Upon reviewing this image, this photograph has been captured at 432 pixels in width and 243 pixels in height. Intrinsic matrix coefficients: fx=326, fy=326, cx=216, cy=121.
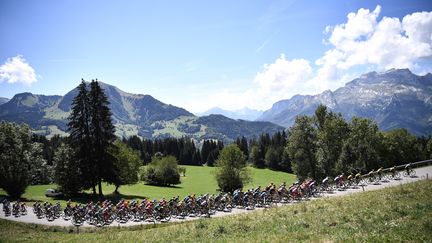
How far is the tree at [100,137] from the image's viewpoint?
162 ft

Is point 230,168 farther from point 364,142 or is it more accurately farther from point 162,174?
point 364,142

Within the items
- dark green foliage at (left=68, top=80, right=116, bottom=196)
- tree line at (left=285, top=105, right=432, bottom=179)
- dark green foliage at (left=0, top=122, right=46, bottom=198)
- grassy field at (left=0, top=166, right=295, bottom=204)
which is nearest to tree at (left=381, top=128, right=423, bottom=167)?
tree line at (left=285, top=105, right=432, bottom=179)

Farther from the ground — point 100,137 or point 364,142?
point 100,137

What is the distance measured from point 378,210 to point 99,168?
41.0 m

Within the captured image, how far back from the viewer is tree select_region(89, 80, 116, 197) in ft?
162

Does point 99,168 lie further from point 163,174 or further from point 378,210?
point 378,210

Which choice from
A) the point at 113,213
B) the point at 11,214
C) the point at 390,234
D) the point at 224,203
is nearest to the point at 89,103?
the point at 11,214

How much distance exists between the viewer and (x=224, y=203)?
33.8 meters

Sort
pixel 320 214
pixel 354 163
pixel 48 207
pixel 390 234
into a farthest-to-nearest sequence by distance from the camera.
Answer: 1. pixel 354 163
2. pixel 48 207
3. pixel 320 214
4. pixel 390 234

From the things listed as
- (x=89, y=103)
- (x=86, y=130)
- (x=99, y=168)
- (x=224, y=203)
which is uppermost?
(x=89, y=103)

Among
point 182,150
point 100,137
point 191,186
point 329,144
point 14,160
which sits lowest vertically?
point 191,186

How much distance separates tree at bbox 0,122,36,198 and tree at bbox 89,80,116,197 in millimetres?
13985

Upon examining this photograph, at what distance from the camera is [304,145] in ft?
203

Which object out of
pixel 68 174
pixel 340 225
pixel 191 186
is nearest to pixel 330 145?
pixel 191 186
